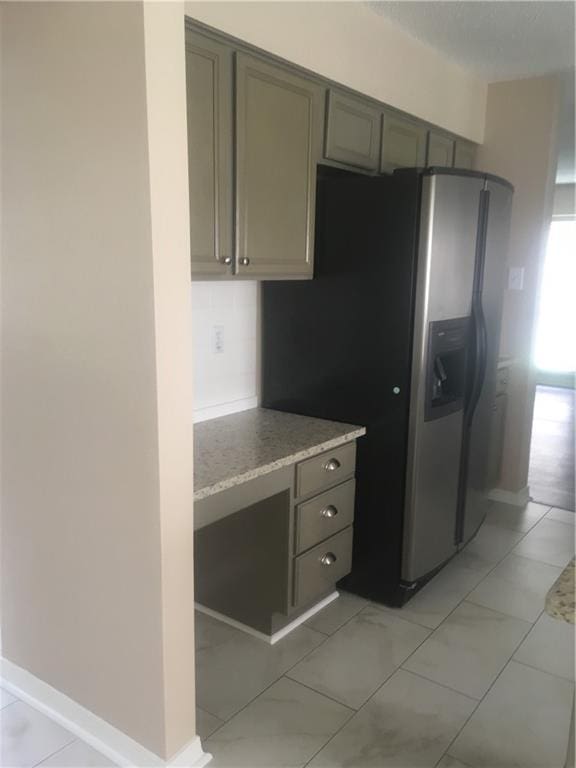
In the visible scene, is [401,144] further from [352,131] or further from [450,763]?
[450,763]

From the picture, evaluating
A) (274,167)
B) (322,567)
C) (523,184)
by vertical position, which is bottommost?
(322,567)

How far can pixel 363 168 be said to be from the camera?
8.72 feet

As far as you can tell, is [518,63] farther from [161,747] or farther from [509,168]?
[161,747]

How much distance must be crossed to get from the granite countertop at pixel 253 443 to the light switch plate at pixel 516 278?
174 cm

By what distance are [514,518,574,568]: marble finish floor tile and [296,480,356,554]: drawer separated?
122cm

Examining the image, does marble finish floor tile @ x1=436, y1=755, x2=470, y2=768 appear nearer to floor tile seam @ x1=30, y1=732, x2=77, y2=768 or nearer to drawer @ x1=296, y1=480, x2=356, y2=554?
drawer @ x1=296, y1=480, x2=356, y2=554

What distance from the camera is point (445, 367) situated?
103 inches

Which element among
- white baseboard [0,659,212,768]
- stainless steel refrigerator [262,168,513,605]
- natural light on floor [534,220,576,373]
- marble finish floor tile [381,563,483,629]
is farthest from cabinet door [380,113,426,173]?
natural light on floor [534,220,576,373]

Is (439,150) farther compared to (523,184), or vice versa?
(523,184)

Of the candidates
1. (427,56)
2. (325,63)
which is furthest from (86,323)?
(427,56)

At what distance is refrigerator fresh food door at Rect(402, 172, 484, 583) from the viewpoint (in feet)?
7.65

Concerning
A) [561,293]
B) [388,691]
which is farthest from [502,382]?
[561,293]

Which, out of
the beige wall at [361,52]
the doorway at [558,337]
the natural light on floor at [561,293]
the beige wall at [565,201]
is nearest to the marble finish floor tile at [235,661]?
the beige wall at [361,52]

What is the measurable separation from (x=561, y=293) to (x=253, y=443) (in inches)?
239
